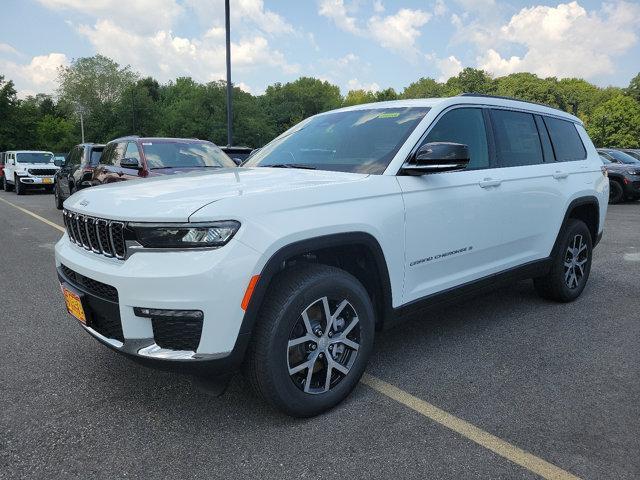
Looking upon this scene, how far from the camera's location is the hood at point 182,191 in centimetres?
241

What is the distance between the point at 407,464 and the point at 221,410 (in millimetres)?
1056

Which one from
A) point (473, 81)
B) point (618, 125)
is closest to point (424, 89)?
point (473, 81)

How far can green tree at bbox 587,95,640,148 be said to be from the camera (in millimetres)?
59812

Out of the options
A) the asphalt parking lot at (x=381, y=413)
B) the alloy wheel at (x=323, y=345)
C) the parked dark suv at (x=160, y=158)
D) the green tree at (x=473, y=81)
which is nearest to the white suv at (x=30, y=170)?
the parked dark suv at (x=160, y=158)

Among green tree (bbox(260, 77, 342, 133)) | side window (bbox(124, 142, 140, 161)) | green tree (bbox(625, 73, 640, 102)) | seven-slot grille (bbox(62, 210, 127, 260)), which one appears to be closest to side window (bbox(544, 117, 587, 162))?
seven-slot grille (bbox(62, 210, 127, 260))

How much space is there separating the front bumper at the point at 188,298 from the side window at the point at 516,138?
2.46m

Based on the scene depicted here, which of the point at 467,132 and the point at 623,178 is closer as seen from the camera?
the point at 467,132

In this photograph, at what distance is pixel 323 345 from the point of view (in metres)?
2.75

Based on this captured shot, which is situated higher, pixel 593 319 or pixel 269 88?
pixel 269 88

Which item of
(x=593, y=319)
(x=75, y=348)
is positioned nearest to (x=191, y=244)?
(x=75, y=348)

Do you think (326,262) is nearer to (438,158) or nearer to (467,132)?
(438,158)

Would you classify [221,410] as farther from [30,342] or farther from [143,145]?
[143,145]

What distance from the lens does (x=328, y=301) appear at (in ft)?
8.99

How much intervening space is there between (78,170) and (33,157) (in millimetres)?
11780
